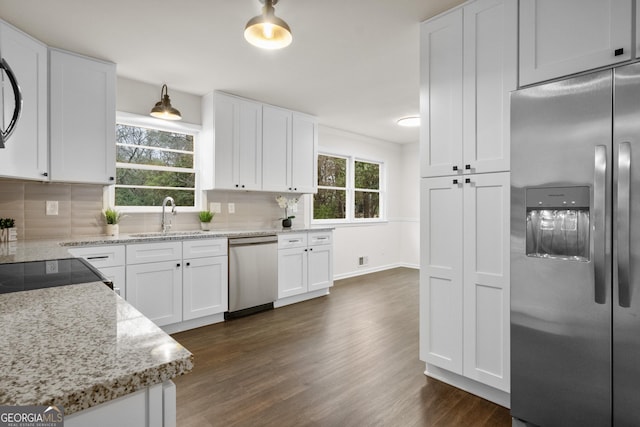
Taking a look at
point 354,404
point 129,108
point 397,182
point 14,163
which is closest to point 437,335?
point 354,404

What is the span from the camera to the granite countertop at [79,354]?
1.74ft

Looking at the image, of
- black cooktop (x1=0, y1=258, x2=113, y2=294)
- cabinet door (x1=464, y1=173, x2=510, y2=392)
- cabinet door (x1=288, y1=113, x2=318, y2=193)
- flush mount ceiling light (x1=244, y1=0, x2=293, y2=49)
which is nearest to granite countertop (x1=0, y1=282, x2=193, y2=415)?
black cooktop (x1=0, y1=258, x2=113, y2=294)

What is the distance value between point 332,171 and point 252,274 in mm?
2705

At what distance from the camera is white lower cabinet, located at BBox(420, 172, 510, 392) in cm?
199

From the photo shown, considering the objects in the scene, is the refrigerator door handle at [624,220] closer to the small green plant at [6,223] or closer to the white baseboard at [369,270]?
the small green plant at [6,223]

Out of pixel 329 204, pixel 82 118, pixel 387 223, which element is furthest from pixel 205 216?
pixel 387 223

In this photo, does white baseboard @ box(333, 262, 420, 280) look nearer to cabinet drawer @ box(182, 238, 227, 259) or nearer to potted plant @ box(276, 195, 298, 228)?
potted plant @ box(276, 195, 298, 228)

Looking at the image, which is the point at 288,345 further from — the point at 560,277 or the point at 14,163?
the point at 14,163

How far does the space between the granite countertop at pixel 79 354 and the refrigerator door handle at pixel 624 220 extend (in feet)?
5.84

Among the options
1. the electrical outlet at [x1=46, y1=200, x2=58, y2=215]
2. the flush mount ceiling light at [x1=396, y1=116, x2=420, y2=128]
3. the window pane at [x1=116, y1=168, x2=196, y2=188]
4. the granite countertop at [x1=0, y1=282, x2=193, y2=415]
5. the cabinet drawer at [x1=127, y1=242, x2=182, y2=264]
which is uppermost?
the flush mount ceiling light at [x1=396, y1=116, x2=420, y2=128]

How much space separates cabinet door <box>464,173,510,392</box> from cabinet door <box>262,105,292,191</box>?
2.72 metres

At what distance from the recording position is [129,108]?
11.6 feet

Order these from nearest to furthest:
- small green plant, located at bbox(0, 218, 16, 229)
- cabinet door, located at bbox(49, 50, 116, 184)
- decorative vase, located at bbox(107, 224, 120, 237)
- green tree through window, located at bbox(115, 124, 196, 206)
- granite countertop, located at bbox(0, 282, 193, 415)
Result: granite countertop, located at bbox(0, 282, 193, 415)
small green plant, located at bbox(0, 218, 16, 229)
cabinet door, located at bbox(49, 50, 116, 184)
decorative vase, located at bbox(107, 224, 120, 237)
green tree through window, located at bbox(115, 124, 196, 206)

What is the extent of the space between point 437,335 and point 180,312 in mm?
2360
